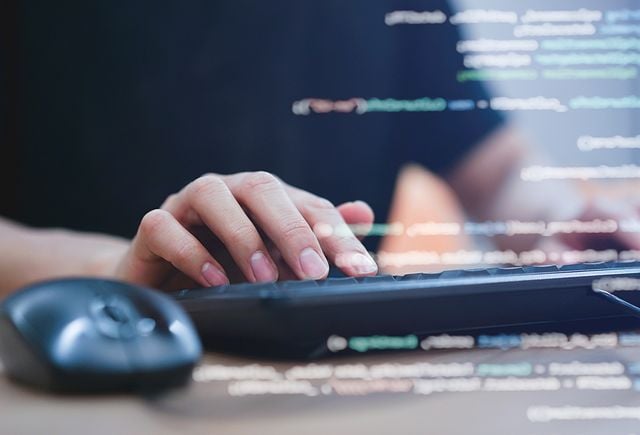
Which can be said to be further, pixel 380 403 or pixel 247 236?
pixel 247 236

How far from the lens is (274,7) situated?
52 cm

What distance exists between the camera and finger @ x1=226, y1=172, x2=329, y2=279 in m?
0.37

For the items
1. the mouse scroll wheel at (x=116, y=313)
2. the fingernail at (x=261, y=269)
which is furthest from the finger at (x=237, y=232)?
the mouse scroll wheel at (x=116, y=313)

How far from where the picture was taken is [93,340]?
0.86 feet

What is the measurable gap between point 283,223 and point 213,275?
0.16 ft

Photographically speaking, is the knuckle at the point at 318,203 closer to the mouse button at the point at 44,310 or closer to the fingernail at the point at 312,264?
the fingernail at the point at 312,264

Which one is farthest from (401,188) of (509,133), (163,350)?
(163,350)

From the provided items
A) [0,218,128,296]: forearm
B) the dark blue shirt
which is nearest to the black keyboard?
the dark blue shirt

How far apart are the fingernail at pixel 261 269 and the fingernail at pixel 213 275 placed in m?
0.02

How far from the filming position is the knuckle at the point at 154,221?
0.39 m

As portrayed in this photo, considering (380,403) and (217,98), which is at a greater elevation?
(217,98)

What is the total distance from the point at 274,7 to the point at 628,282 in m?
0.32

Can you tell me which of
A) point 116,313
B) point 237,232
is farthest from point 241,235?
point 116,313

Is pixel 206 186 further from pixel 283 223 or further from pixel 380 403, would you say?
pixel 380 403
